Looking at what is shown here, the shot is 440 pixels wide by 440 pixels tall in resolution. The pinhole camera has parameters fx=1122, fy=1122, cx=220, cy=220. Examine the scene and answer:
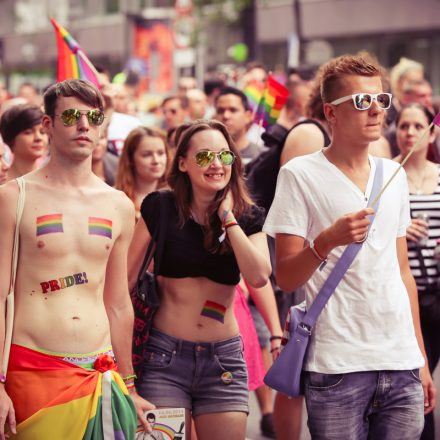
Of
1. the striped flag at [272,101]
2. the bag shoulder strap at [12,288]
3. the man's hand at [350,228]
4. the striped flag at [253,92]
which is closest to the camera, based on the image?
the man's hand at [350,228]

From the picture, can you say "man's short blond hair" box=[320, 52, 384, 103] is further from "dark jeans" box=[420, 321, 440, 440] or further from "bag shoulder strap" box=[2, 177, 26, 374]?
"dark jeans" box=[420, 321, 440, 440]

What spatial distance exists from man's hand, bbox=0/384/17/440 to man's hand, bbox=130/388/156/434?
66 centimetres

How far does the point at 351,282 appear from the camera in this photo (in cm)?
433

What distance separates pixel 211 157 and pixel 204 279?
0.56m

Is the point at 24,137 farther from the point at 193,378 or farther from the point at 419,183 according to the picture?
the point at 193,378

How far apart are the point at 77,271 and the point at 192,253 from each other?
0.89 m

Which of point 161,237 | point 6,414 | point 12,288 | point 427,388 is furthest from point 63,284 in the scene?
point 427,388

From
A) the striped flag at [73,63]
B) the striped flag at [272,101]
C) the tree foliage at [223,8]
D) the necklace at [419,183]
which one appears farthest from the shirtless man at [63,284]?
the tree foliage at [223,8]

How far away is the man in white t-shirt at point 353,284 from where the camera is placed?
4.31m

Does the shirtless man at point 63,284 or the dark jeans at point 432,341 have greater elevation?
the shirtless man at point 63,284

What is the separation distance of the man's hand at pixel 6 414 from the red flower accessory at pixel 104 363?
0.37 meters

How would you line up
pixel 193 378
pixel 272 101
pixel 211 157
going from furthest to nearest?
pixel 272 101
pixel 211 157
pixel 193 378

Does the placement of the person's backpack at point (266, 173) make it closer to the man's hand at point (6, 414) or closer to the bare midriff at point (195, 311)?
the bare midriff at point (195, 311)

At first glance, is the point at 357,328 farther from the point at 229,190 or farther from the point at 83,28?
the point at 83,28
